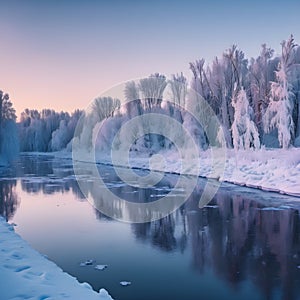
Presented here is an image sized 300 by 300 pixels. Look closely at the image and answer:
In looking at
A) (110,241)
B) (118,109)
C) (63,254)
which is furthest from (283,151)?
(118,109)

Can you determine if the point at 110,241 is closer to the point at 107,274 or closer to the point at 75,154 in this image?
the point at 107,274

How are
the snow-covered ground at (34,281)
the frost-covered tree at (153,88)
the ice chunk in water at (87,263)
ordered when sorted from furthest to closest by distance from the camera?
the frost-covered tree at (153,88) < the ice chunk in water at (87,263) < the snow-covered ground at (34,281)

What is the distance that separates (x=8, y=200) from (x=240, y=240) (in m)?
13.1

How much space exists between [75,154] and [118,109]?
12451 millimetres

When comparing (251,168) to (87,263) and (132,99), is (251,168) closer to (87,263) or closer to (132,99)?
(87,263)

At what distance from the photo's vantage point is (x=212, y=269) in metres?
8.37

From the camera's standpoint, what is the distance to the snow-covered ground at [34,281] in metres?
5.52

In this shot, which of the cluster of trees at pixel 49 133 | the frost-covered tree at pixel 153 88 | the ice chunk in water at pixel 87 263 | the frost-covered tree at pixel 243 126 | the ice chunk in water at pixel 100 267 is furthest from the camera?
the cluster of trees at pixel 49 133

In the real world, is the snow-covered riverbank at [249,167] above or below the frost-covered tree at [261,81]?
below

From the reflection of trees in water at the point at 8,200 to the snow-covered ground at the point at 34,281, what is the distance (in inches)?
280

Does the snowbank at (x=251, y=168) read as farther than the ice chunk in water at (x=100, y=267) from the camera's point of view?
Yes

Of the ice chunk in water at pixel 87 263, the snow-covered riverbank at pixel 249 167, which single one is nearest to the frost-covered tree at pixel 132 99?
the snow-covered riverbank at pixel 249 167

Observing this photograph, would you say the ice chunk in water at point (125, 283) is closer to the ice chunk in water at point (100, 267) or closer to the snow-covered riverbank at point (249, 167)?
the ice chunk in water at point (100, 267)

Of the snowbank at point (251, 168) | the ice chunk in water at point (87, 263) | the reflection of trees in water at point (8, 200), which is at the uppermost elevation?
the snowbank at point (251, 168)
